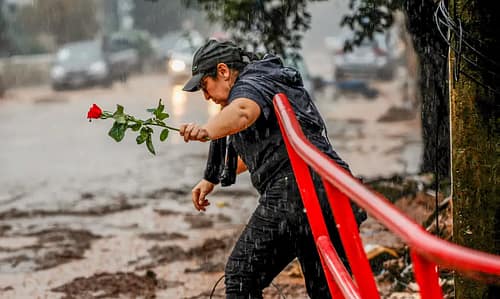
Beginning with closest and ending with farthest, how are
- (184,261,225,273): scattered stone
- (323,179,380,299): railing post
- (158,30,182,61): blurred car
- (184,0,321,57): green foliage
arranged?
(323,179,380,299): railing post
(184,261,225,273): scattered stone
(184,0,321,57): green foliage
(158,30,182,61): blurred car

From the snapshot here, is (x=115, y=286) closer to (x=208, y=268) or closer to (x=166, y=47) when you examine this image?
(x=208, y=268)

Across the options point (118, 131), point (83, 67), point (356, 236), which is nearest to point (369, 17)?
point (118, 131)

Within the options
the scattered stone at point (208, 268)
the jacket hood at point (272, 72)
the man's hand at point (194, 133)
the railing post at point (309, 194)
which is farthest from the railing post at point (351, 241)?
the scattered stone at point (208, 268)

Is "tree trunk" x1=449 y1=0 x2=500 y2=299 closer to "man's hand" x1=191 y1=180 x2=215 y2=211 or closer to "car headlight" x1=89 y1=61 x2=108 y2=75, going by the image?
"man's hand" x1=191 y1=180 x2=215 y2=211

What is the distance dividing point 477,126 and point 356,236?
1.51m

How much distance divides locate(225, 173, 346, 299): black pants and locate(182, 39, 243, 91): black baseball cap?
56 centimetres

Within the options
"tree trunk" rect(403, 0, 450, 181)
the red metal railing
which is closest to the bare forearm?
the red metal railing

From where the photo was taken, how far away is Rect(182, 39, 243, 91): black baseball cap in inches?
160

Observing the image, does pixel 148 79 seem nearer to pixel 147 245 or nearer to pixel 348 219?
pixel 147 245

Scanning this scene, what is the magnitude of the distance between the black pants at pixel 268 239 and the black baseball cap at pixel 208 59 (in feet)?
1.83

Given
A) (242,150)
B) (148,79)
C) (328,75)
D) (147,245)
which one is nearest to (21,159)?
(147,245)

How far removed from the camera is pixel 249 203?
35.1 ft

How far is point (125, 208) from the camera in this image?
10523 mm

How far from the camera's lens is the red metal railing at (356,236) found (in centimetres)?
178
